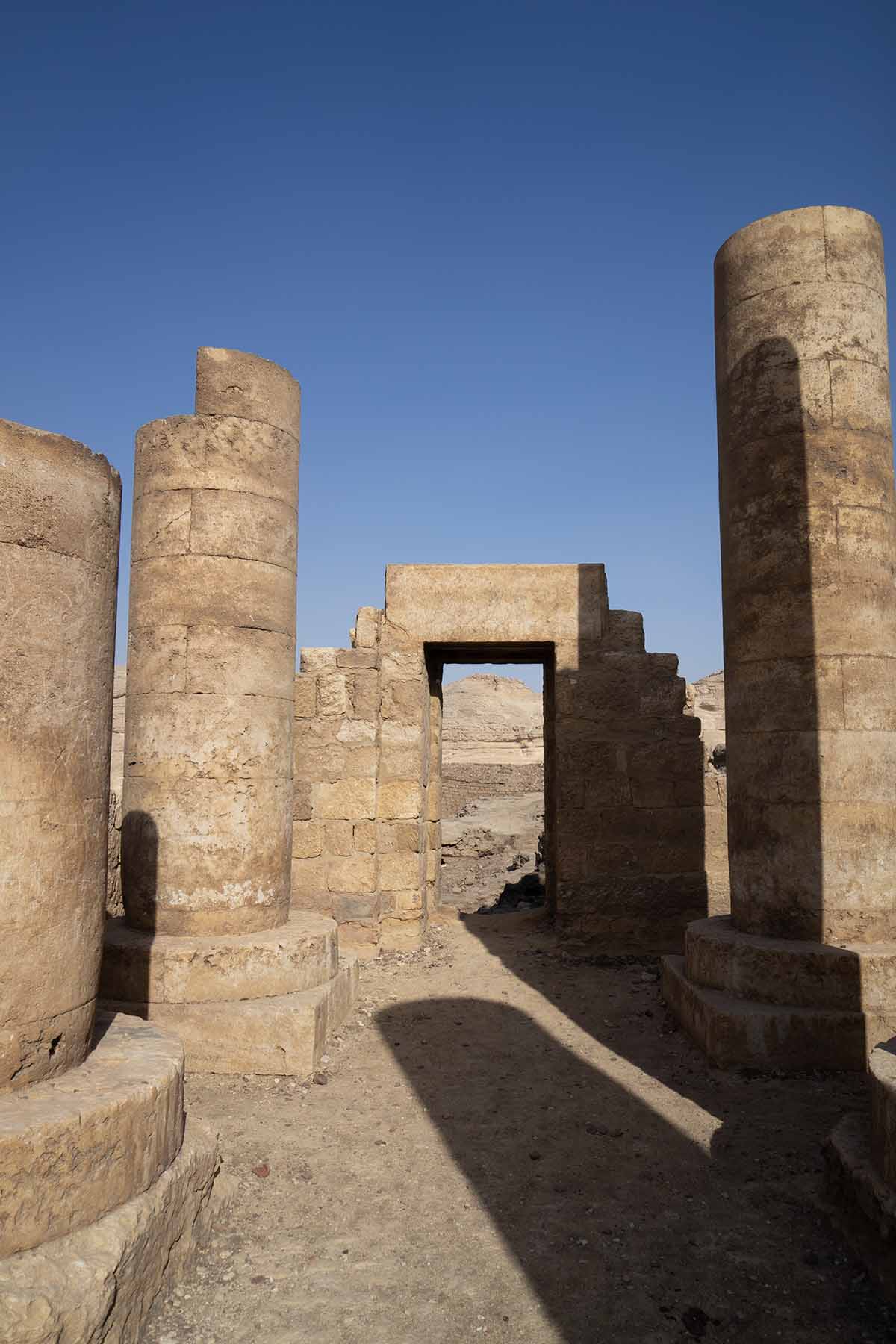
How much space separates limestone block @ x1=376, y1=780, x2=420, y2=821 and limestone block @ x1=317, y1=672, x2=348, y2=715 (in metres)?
0.86

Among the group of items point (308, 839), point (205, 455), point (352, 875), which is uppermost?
point (205, 455)

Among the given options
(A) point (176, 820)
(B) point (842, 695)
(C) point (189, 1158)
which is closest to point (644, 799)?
(B) point (842, 695)

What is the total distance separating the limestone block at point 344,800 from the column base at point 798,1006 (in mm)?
3896

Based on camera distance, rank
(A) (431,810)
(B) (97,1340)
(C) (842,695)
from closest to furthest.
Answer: (B) (97,1340)
(C) (842,695)
(A) (431,810)

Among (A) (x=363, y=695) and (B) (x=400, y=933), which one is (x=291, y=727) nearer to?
(A) (x=363, y=695)

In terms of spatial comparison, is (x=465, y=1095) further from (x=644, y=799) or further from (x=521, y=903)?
(x=521, y=903)

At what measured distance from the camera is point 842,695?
5.37 metres

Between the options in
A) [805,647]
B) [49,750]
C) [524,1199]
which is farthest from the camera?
[805,647]

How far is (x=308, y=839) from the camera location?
8.37 metres

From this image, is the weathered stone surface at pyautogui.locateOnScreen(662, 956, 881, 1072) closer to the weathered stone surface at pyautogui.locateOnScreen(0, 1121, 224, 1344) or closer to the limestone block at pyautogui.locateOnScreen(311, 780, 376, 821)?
the weathered stone surface at pyautogui.locateOnScreen(0, 1121, 224, 1344)

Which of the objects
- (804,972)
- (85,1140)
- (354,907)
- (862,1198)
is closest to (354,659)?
(354,907)

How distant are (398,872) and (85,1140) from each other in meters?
5.78

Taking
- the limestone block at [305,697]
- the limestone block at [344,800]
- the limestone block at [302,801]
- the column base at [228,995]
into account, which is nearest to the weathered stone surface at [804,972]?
the column base at [228,995]

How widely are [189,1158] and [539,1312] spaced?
1.36 meters
